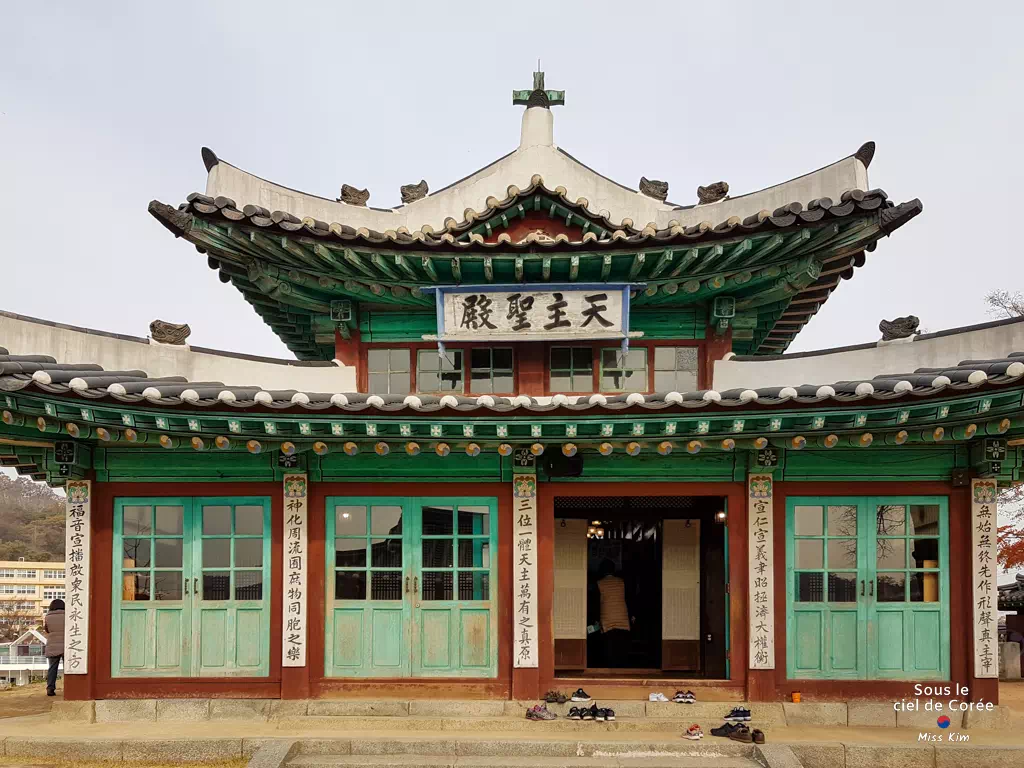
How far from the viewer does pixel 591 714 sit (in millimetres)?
8750

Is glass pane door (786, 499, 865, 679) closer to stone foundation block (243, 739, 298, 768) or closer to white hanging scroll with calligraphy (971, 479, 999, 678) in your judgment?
white hanging scroll with calligraphy (971, 479, 999, 678)

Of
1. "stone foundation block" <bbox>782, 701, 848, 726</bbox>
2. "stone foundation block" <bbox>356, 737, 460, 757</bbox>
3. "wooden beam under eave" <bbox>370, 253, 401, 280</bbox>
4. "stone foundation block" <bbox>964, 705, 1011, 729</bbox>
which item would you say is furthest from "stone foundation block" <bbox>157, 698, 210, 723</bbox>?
"stone foundation block" <bbox>964, 705, 1011, 729</bbox>

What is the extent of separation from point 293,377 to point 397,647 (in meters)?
3.69

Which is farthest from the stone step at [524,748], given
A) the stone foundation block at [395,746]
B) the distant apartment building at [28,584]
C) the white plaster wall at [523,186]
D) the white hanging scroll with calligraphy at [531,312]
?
the distant apartment building at [28,584]

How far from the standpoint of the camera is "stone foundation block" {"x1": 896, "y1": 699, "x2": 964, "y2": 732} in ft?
29.4

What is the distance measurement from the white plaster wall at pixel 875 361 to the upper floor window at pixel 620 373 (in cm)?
100

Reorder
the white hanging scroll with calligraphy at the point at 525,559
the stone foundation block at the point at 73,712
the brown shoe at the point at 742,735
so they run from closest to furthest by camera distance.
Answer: the brown shoe at the point at 742,735 < the stone foundation block at the point at 73,712 < the white hanging scroll with calligraphy at the point at 525,559

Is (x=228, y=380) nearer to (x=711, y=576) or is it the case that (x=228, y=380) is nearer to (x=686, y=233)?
(x=686, y=233)

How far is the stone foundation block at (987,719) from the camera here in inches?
351

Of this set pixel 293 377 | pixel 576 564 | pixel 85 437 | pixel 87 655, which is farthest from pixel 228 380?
pixel 576 564

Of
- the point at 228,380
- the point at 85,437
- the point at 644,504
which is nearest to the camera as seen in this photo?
the point at 85,437

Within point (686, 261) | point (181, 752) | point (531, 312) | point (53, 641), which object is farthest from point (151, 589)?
point (686, 261)

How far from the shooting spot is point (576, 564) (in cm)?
1211

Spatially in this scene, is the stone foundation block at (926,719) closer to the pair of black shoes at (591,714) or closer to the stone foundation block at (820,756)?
the stone foundation block at (820,756)
